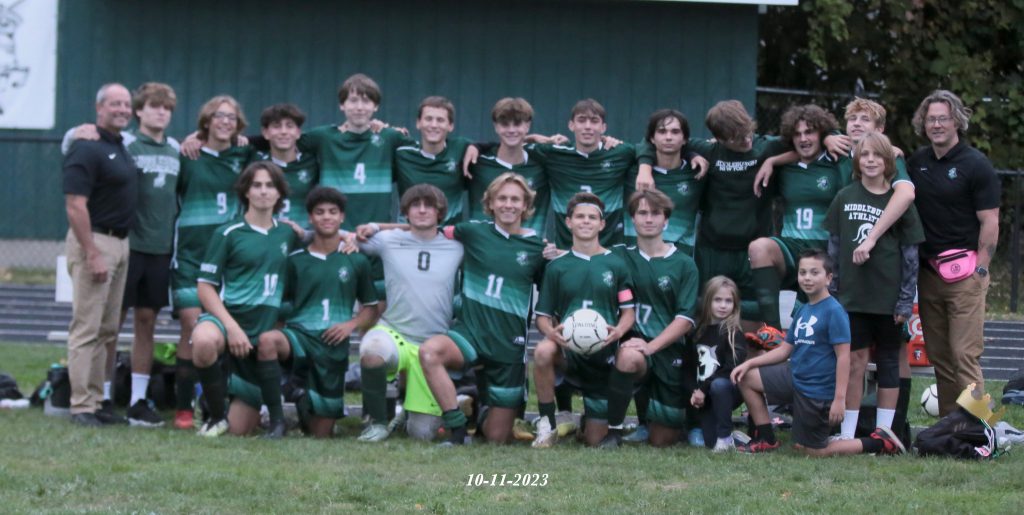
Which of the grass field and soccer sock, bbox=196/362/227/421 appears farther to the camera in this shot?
soccer sock, bbox=196/362/227/421

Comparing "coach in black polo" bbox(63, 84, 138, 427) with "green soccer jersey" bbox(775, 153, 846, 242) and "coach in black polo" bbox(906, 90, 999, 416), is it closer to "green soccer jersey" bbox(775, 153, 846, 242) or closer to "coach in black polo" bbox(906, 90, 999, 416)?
"green soccer jersey" bbox(775, 153, 846, 242)

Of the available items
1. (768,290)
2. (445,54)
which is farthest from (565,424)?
(445,54)

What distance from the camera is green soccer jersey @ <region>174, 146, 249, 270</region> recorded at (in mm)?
7957

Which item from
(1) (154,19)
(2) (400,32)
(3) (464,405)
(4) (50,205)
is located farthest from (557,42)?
(3) (464,405)

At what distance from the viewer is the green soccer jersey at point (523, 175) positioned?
8039mm

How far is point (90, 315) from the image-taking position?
7652 mm

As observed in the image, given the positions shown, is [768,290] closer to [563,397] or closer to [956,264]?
[956,264]

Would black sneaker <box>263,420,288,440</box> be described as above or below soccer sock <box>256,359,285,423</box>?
below

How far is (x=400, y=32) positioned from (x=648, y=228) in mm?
7165

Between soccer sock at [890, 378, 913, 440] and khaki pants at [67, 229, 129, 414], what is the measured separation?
456cm

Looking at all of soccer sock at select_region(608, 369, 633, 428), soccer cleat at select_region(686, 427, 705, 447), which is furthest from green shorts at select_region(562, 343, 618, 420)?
soccer cleat at select_region(686, 427, 705, 447)

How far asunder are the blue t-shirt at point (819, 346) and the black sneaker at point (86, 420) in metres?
4.06

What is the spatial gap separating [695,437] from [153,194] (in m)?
3.58

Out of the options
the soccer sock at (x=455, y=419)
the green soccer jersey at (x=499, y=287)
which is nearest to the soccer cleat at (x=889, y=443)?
the green soccer jersey at (x=499, y=287)
